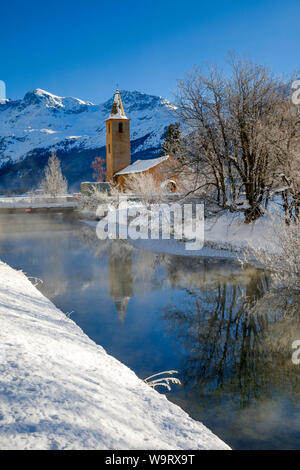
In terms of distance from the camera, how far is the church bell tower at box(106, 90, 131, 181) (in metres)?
56.2

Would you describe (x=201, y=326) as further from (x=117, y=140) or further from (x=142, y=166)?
(x=117, y=140)

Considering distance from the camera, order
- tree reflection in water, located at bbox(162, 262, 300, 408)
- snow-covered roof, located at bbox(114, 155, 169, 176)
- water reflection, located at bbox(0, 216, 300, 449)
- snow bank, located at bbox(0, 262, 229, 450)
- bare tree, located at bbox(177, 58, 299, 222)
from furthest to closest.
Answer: snow-covered roof, located at bbox(114, 155, 169, 176)
bare tree, located at bbox(177, 58, 299, 222)
tree reflection in water, located at bbox(162, 262, 300, 408)
water reflection, located at bbox(0, 216, 300, 449)
snow bank, located at bbox(0, 262, 229, 450)

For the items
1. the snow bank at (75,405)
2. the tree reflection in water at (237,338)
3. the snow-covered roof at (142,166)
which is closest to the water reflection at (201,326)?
the tree reflection in water at (237,338)

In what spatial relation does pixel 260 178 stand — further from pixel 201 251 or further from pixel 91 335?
pixel 91 335

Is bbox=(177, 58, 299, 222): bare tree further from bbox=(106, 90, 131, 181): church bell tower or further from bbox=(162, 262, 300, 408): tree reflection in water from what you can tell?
bbox=(106, 90, 131, 181): church bell tower

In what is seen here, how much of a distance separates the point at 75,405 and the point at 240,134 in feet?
57.5

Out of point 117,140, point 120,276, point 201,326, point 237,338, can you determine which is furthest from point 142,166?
point 237,338

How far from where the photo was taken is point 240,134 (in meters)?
19.0

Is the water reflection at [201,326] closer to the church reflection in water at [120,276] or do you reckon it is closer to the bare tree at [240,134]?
the church reflection in water at [120,276]

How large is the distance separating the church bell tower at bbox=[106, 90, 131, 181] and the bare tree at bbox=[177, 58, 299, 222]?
37.2 m

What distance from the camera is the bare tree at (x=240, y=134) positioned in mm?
18011

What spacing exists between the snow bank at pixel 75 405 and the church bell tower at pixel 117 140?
5174cm

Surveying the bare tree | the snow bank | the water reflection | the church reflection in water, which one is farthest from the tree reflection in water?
the bare tree

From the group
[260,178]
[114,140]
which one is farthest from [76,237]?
[114,140]
